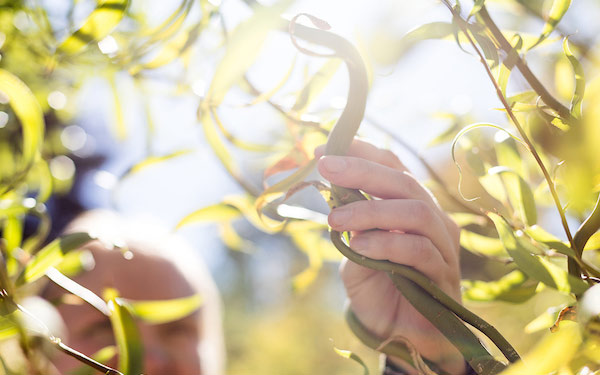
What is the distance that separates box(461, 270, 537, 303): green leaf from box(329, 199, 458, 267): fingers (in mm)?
31

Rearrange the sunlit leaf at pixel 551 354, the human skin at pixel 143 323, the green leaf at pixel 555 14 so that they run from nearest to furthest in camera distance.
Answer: the sunlit leaf at pixel 551 354 < the green leaf at pixel 555 14 < the human skin at pixel 143 323

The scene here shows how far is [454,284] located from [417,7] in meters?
0.19

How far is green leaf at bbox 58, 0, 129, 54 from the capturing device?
228 mm

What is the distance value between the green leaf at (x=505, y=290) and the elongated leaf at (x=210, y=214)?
16 cm

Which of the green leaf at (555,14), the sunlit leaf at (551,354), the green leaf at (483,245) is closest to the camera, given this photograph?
the sunlit leaf at (551,354)

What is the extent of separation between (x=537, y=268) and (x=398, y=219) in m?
0.11

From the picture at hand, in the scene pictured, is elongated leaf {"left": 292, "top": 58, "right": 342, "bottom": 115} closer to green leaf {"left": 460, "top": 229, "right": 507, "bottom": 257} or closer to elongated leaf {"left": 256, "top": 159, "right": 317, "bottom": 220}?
elongated leaf {"left": 256, "top": 159, "right": 317, "bottom": 220}

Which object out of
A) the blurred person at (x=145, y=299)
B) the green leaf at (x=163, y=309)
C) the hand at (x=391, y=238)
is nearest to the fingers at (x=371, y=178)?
the hand at (x=391, y=238)

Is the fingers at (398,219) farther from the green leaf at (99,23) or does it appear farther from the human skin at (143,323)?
the human skin at (143,323)

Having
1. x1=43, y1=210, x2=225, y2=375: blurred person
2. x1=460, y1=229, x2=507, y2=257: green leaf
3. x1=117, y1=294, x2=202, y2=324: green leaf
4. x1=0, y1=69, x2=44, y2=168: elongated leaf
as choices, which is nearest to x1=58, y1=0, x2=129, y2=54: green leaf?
Result: x1=0, y1=69, x2=44, y2=168: elongated leaf

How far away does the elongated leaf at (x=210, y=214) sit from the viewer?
0.28 metres

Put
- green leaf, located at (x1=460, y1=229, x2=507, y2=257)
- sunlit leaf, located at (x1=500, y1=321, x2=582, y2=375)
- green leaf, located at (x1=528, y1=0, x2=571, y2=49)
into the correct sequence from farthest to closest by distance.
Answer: green leaf, located at (x1=460, y1=229, x2=507, y2=257), green leaf, located at (x1=528, y1=0, x2=571, y2=49), sunlit leaf, located at (x1=500, y1=321, x2=582, y2=375)

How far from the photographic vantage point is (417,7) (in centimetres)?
31

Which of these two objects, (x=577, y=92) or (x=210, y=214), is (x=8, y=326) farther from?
(x=577, y=92)
